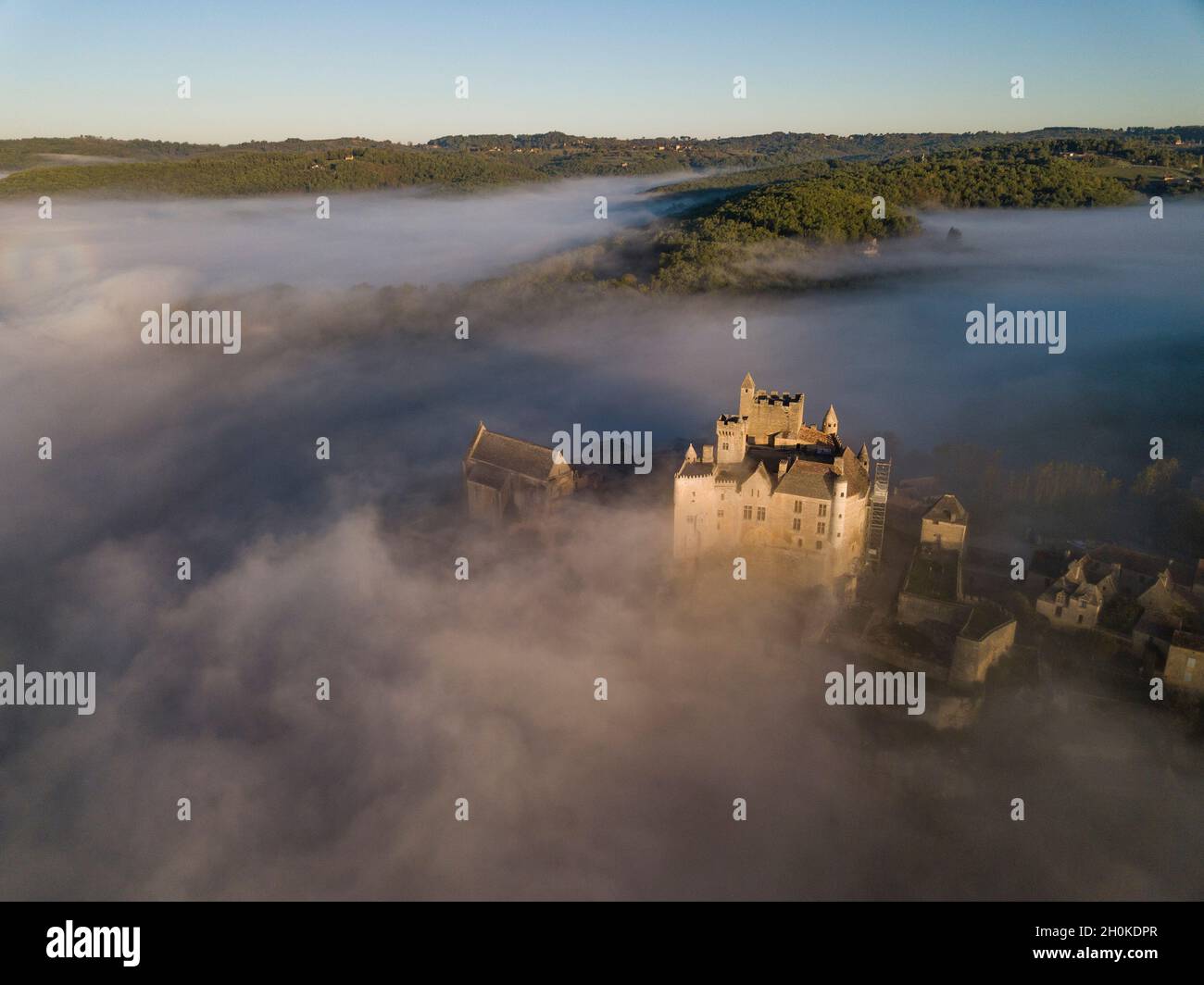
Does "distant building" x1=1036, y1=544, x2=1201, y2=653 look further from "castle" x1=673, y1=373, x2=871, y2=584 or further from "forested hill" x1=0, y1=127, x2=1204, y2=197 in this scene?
"forested hill" x1=0, y1=127, x2=1204, y2=197

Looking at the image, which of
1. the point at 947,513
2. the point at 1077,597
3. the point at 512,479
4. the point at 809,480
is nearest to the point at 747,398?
the point at 809,480

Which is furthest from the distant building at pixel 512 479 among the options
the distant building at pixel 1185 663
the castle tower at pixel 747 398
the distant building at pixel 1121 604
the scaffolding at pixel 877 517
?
the distant building at pixel 1185 663

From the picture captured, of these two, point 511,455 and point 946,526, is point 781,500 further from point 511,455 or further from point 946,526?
point 511,455

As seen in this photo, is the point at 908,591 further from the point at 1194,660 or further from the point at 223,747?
the point at 223,747

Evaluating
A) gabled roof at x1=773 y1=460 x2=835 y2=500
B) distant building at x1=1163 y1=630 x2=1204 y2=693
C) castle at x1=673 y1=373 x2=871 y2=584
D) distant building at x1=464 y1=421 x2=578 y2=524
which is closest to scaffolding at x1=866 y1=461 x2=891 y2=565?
castle at x1=673 y1=373 x2=871 y2=584

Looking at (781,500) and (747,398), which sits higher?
(747,398)
